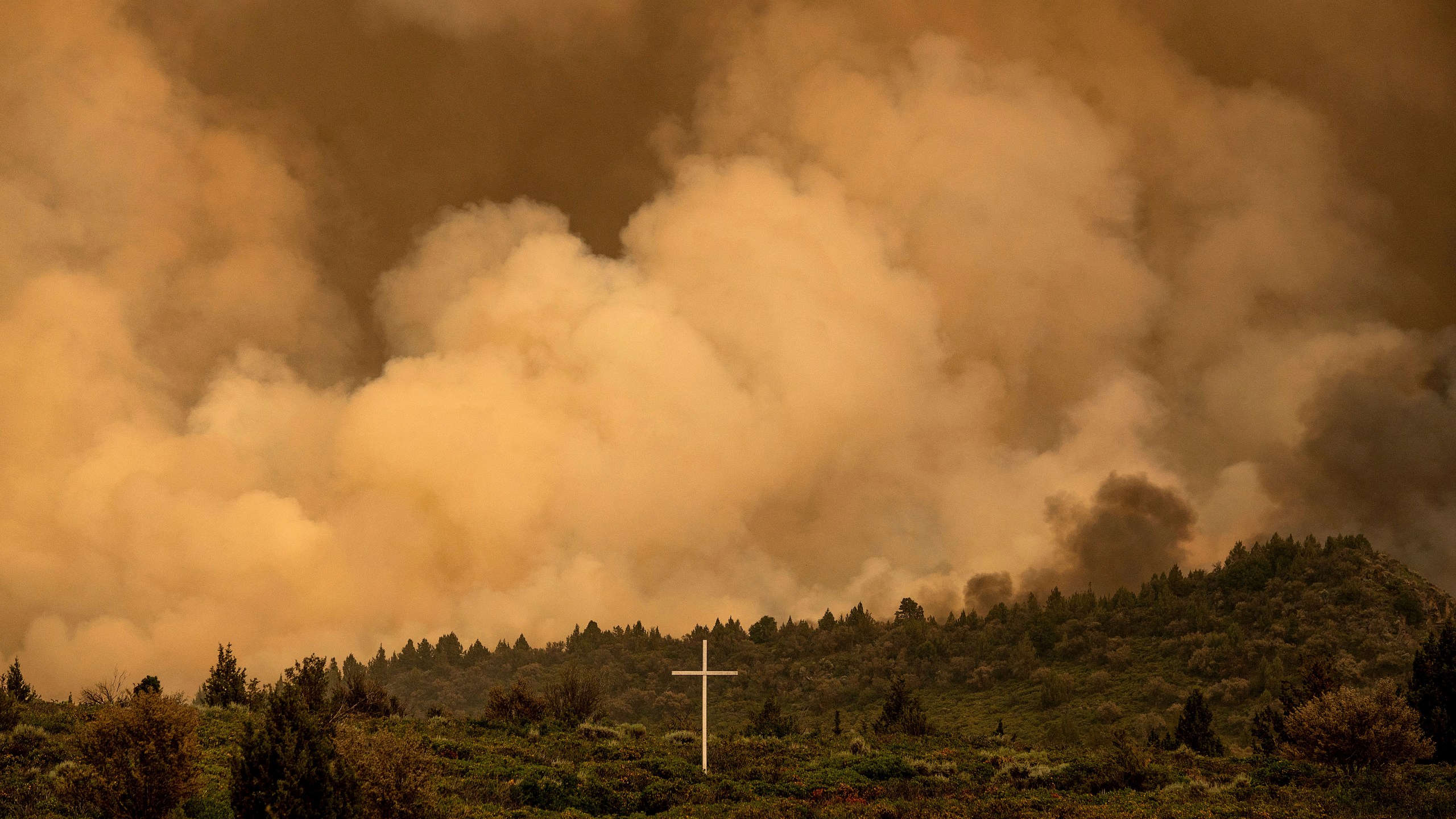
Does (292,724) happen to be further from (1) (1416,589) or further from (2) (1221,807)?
(1) (1416,589)

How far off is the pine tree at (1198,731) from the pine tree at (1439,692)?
41.1 feet

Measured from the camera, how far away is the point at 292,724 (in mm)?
19078

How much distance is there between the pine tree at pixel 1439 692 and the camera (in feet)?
126

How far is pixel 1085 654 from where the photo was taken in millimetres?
112375

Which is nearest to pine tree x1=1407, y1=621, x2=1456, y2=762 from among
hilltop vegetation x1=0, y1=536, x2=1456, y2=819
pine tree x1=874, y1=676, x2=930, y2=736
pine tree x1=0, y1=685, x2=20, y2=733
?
hilltop vegetation x1=0, y1=536, x2=1456, y2=819

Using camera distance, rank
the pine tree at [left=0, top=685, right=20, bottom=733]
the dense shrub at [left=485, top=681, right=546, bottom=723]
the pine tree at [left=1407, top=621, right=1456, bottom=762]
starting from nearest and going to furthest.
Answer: the pine tree at [left=0, top=685, right=20, bottom=733], the pine tree at [left=1407, top=621, right=1456, bottom=762], the dense shrub at [left=485, top=681, right=546, bottom=723]

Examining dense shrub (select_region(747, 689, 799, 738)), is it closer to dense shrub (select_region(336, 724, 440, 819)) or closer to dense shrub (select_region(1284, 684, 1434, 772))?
dense shrub (select_region(1284, 684, 1434, 772))

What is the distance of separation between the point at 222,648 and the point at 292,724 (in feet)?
99.2

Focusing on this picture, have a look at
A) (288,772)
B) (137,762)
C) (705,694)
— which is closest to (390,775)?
(288,772)

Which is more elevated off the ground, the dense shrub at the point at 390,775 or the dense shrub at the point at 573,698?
the dense shrub at the point at 573,698

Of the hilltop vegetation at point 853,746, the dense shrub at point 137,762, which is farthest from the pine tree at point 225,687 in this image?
the dense shrub at point 137,762

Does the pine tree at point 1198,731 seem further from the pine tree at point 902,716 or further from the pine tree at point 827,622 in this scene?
the pine tree at point 827,622

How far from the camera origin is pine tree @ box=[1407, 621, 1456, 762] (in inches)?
1513

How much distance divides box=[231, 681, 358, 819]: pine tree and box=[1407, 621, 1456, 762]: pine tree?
4004cm
